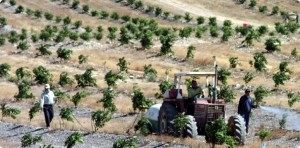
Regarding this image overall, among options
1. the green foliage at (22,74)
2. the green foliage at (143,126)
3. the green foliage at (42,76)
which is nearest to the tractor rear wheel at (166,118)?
the green foliage at (143,126)

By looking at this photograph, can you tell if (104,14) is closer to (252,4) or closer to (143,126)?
(252,4)

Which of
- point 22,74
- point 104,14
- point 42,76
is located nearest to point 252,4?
point 104,14

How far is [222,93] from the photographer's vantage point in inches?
1330

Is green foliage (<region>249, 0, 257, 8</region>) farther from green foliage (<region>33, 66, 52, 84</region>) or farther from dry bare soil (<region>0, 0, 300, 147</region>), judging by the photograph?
green foliage (<region>33, 66, 52, 84</region>)

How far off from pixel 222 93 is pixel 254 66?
15.4 meters

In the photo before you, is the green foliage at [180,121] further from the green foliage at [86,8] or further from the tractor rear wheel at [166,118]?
the green foliage at [86,8]

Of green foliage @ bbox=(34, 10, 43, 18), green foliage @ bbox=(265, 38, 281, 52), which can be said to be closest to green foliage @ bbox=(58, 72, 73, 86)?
green foliage @ bbox=(265, 38, 281, 52)

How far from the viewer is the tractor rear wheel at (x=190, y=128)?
70.9 feet

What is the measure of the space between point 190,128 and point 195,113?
969 mm

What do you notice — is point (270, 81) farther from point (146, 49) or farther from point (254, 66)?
point (146, 49)

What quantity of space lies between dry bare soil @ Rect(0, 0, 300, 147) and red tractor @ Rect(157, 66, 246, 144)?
1.93 feet

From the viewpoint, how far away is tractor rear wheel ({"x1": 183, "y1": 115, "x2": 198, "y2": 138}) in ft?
70.9

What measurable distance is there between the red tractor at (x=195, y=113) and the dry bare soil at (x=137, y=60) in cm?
59

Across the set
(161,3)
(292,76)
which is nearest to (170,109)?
(292,76)
